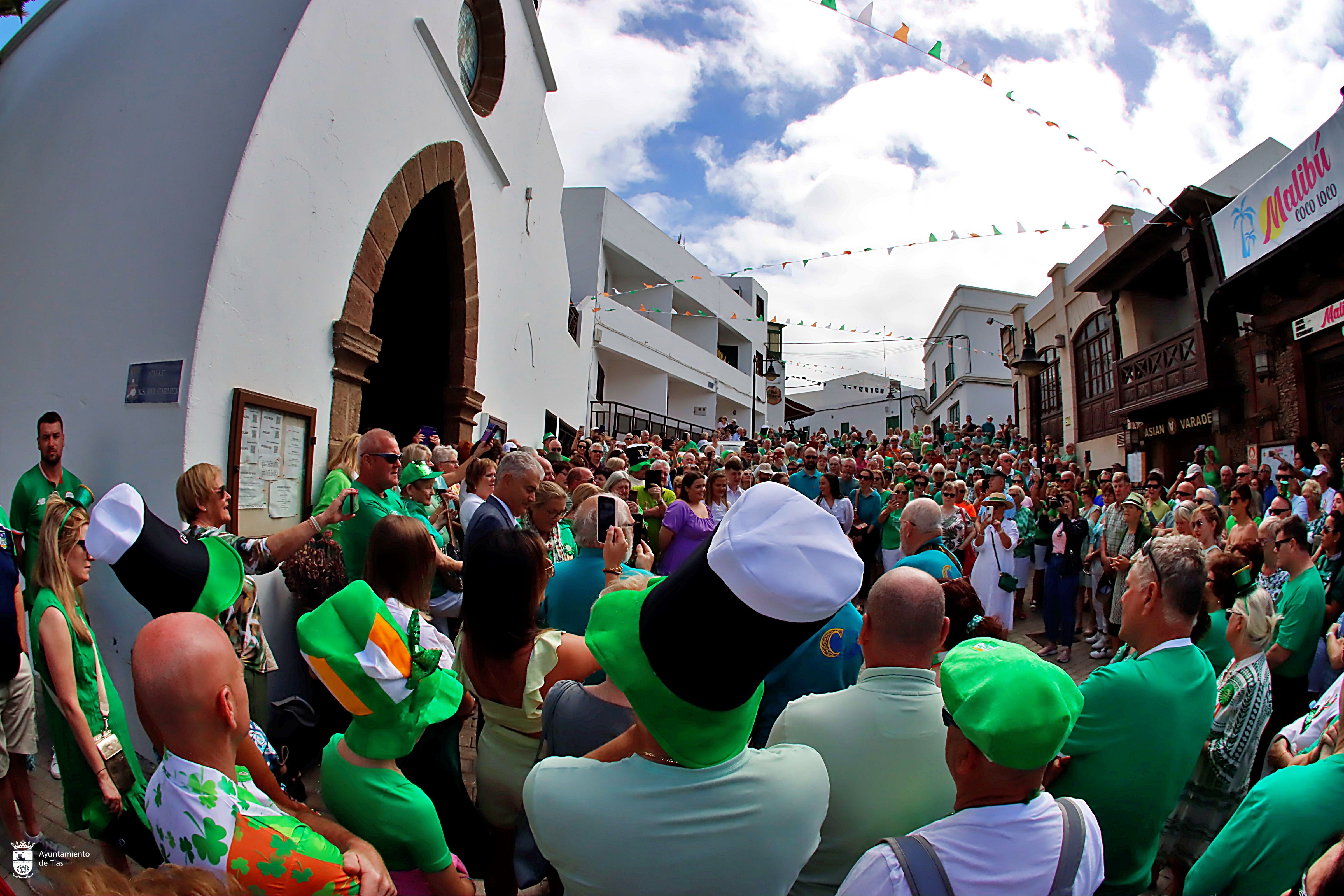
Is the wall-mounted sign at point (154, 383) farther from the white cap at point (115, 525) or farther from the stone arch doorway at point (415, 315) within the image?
the white cap at point (115, 525)

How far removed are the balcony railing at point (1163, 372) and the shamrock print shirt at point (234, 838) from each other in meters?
13.7

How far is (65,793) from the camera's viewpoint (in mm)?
2348

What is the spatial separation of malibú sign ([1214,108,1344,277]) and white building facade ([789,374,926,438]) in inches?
1253

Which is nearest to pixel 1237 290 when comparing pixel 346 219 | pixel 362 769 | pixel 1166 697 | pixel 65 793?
pixel 1166 697

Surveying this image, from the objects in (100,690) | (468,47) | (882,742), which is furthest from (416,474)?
(468,47)

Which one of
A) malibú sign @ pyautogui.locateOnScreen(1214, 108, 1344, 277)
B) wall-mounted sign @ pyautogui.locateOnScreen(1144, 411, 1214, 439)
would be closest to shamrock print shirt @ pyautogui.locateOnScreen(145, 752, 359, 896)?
malibú sign @ pyautogui.locateOnScreen(1214, 108, 1344, 277)

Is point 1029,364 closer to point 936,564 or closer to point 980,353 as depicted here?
point 936,564

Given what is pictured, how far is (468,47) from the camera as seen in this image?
→ 272 inches

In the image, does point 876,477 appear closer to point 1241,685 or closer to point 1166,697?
point 1241,685

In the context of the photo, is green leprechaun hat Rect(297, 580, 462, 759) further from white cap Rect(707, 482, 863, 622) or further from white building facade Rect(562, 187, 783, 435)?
white building facade Rect(562, 187, 783, 435)

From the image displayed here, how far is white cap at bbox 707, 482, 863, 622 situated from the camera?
110cm

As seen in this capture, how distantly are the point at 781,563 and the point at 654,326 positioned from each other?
20.8m

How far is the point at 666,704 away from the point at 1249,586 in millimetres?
3082

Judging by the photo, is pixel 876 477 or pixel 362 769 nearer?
pixel 362 769
